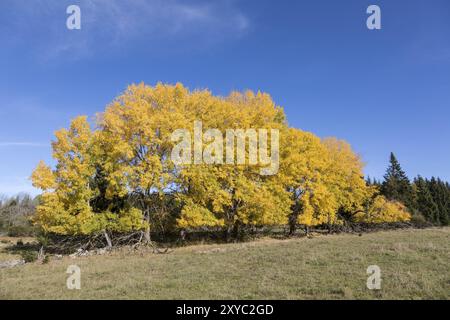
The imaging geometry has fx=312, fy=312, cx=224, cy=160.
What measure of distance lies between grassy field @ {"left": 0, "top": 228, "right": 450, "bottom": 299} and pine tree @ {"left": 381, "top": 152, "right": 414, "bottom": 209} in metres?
49.8

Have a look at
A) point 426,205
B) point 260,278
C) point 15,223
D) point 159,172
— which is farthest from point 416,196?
point 15,223

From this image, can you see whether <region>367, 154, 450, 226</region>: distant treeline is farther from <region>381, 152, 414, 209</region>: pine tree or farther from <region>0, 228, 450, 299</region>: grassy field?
<region>0, 228, 450, 299</region>: grassy field

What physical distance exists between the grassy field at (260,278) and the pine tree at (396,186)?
163 feet

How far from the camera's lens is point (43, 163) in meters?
25.8

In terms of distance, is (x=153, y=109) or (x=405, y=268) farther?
(x=153, y=109)

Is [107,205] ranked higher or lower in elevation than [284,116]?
lower

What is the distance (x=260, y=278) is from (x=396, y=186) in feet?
205

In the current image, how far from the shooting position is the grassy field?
31.4ft

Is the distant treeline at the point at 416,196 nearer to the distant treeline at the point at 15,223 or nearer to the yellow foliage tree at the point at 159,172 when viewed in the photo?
the yellow foliage tree at the point at 159,172

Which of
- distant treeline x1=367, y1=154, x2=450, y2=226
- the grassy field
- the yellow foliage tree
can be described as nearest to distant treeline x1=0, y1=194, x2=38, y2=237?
the yellow foliage tree

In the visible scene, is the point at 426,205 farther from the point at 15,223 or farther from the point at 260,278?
the point at 15,223
